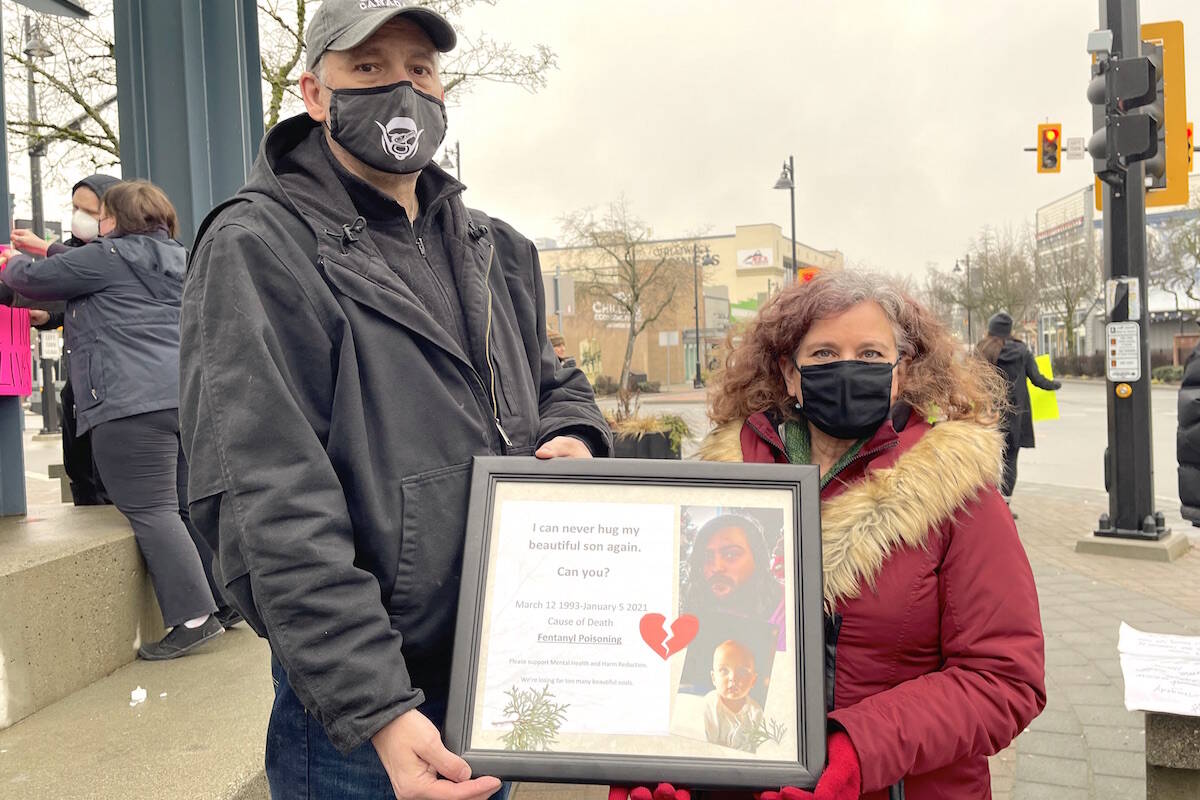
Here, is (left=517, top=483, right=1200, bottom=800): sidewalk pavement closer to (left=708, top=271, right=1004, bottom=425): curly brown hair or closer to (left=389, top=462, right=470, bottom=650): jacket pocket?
(left=708, top=271, right=1004, bottom=425): curly brown hair

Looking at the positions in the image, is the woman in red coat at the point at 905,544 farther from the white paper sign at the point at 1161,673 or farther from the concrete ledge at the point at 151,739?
the concrete ledge at the point at 151,739

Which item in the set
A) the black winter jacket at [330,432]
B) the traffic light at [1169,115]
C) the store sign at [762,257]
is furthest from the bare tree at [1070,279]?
the black winter jacket at [330,432]

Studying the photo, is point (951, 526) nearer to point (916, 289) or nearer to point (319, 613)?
point (916, 289)

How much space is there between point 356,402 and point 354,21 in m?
0.74

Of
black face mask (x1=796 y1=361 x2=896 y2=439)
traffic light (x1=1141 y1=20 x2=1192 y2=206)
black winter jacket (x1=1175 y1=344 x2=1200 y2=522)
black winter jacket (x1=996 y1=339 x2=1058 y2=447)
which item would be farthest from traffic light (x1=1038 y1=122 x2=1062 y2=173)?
black face mask (x1=796 y1=361 x2=896 y2=439)

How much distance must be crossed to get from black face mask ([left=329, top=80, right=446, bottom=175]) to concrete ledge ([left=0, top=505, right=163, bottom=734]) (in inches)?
91.2

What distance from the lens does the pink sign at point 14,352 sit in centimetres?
446

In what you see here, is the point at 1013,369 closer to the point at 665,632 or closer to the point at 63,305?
the point at 63,305

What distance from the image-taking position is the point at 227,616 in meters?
4.55

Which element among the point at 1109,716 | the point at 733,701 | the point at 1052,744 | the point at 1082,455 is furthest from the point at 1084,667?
the point at 1082,455

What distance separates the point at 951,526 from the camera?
1.85m

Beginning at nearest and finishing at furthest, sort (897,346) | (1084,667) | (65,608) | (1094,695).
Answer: (897,346) < (65,608) < (1094,695) < (1084,667)

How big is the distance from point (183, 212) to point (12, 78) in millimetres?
10221

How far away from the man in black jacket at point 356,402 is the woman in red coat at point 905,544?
53cm
